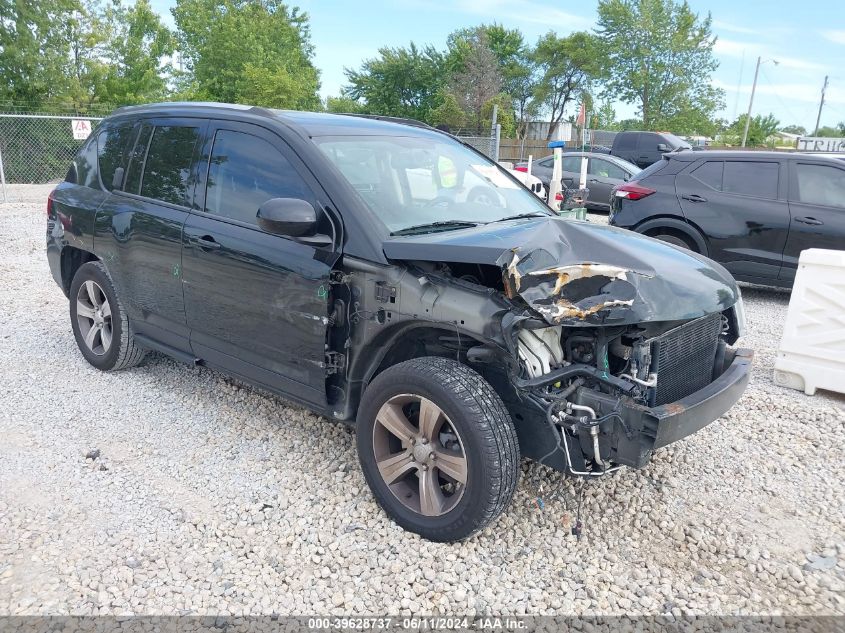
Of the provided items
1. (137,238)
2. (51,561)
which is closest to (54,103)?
(137,238)

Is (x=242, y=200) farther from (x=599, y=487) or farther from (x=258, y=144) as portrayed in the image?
Answer: (x=599, y=487)

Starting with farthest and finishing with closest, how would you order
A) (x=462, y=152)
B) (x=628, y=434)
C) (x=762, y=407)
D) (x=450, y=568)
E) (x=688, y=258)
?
(x=762, y=407)
(x=462, y=152)
(x=688, y=258)
(x=450, y=568)
(x=628, y=434)

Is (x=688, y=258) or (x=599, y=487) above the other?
(x=688, y=258)

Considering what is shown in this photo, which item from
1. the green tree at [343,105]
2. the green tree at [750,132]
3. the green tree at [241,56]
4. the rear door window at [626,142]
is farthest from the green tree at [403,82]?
the rear door window at [626,142]

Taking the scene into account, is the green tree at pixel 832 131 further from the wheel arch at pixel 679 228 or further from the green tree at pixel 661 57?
the wheel arch at pixel 679 228

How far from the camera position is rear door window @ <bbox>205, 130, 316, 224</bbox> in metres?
3.53

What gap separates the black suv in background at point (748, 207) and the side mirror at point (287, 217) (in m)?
6.05

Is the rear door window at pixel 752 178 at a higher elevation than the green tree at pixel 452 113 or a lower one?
lower

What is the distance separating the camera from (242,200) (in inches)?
148

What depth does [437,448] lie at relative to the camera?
3.00 metres

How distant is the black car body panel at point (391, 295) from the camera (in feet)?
9.01

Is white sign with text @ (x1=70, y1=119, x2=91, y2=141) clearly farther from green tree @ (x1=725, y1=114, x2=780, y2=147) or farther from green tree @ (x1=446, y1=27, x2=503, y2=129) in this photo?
green tree @ (x1=725, y1=114, x2=780, y2=147)

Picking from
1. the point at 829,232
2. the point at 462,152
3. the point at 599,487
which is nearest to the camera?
the point at 599,487

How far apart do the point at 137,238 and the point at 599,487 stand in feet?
10.7
